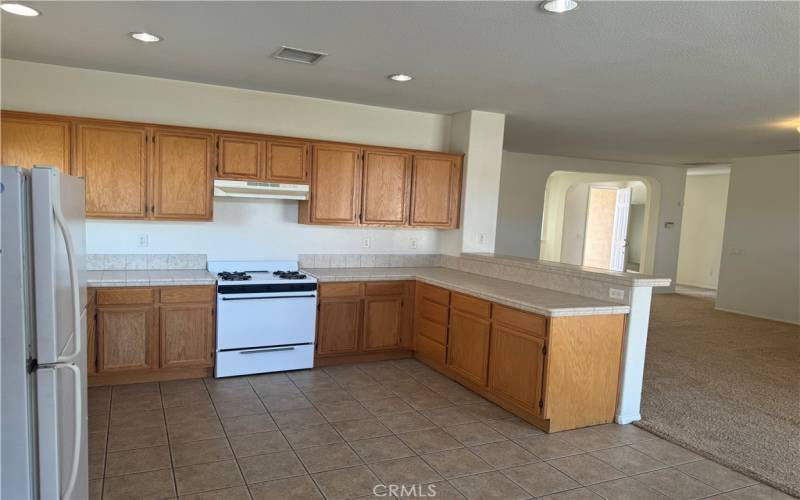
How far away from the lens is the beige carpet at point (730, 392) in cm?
328

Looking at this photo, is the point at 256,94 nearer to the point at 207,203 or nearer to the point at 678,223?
the point at 207,203

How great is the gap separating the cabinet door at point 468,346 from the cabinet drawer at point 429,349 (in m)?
0.12

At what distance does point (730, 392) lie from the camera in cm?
441

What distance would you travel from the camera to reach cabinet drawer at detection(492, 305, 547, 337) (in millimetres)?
3424

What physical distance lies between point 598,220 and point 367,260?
808 centimetres

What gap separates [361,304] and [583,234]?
7747 millimetres

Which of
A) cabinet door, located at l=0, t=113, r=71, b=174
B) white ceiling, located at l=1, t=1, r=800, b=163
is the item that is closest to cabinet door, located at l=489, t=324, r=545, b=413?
white ceiling, located at l=1, t=1, r=800, b=163

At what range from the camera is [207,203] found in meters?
4.23

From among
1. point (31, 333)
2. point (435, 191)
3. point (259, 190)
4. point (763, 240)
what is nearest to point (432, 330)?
point (435, 191)

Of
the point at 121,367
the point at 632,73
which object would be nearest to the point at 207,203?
the point at 121,367

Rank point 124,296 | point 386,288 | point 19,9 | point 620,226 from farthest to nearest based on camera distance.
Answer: point 620,226, point 386,288, point 124,296, point 19,9

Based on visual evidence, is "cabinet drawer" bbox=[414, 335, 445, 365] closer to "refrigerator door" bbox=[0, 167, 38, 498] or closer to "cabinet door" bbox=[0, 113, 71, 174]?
"cabinet door" bbox=[0, 113, 71, 174]

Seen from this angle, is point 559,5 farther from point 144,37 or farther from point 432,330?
point 432,330

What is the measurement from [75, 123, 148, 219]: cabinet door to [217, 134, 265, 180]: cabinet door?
1.87ft
